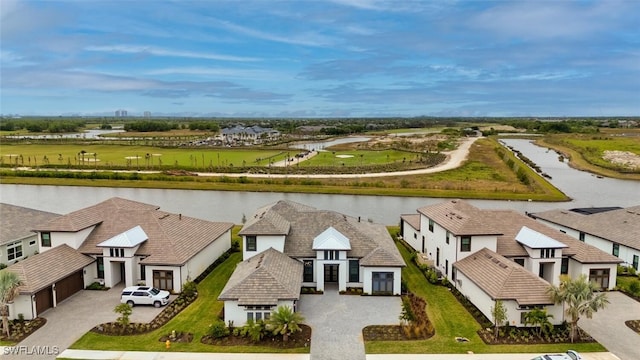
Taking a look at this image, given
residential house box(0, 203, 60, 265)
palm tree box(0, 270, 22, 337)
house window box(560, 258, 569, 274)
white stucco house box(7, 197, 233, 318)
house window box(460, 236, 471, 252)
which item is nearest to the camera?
palm tree box(0, 270, 22, 337)

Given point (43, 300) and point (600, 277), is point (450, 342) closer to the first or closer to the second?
point (600, 277)

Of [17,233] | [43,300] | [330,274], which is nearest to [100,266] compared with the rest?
[43,300]

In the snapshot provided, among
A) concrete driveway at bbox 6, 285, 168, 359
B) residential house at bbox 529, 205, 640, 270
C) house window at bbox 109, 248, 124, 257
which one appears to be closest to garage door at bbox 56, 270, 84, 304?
concrete driveway at bbox 6, 285, 168, 359

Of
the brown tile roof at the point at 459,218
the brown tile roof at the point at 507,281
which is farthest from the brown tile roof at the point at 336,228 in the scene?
the brown tile roof at the point at 507,281

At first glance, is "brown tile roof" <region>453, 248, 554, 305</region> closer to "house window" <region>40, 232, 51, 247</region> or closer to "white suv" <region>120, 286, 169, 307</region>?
"white suv" <region>120, 286, 169, 307</region>

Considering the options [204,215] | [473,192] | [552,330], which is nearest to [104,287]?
[204,215]

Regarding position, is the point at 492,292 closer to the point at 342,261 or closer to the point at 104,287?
the point at 342,261

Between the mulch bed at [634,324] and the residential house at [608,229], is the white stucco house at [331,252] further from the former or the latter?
the residential house at [608,229]
